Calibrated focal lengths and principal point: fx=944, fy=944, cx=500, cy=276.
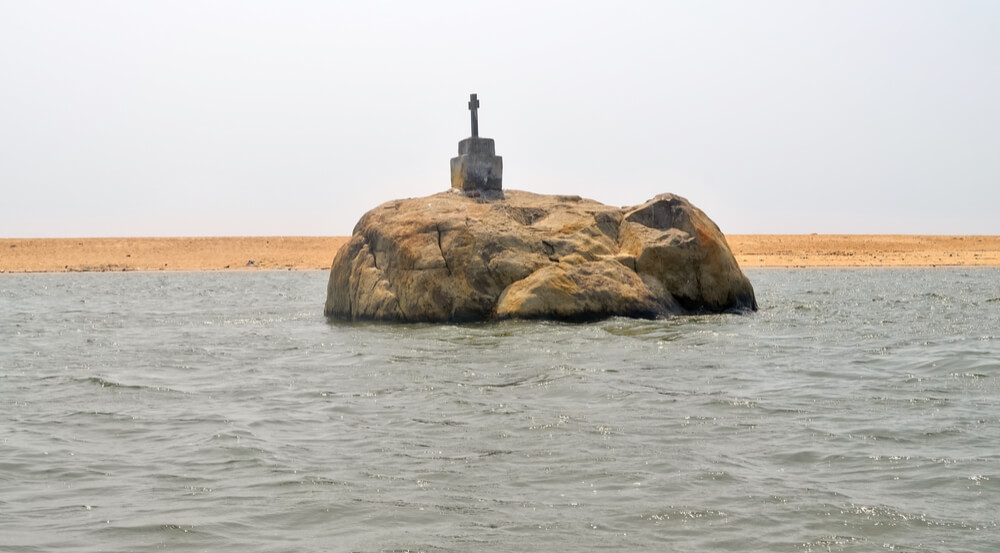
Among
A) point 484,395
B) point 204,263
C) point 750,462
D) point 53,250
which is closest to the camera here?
point 750,462

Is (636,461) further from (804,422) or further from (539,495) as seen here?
(804,422)

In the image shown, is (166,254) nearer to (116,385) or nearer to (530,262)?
(530,262)

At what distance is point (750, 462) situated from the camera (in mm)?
5273

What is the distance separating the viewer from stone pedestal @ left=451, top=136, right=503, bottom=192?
14.7 m

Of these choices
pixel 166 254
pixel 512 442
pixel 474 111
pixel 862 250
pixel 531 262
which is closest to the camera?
pixel 512 442

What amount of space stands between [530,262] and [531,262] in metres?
0.01

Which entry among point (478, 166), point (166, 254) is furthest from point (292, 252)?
point (478, 166)

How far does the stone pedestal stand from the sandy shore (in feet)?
88.7

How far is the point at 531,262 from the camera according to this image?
41.9 feet

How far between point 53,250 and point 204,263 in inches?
412

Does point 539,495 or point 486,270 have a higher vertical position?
point 486,270

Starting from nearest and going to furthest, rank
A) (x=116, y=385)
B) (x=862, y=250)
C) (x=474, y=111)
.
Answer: (x=116, y=385)
(x=474, y=111)
(x=862, y=250)

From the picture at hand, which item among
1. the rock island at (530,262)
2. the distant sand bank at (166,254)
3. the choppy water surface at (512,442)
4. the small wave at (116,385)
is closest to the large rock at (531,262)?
the rock island at (530,262)

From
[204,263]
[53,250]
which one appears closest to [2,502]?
[204,263]
